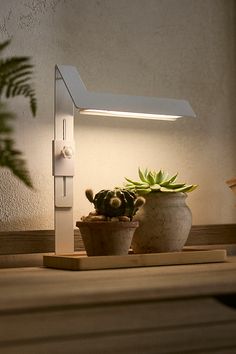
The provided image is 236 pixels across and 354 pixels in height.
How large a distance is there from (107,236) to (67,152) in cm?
27

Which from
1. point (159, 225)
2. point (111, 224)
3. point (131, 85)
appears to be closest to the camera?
point (111, 224)

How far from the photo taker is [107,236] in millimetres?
1440

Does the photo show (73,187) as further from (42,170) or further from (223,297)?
(223,297)

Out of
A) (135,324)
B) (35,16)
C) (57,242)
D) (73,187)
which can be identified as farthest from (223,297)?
(35,16)

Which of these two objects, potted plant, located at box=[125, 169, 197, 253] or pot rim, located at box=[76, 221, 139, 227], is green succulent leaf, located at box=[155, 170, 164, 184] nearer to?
potted plant, located at box=[125, 169, 197, 253]

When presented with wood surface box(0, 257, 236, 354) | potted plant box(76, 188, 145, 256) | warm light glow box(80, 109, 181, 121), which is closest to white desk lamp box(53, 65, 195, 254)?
warm light glow box(80, 109, 181, 121)

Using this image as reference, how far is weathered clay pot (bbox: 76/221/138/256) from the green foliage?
3 cm

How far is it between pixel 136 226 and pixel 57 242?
0.23 meters

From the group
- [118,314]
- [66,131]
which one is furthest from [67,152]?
[118,314]

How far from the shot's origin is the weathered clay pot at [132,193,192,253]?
154 centimetres

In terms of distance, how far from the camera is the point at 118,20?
182cm

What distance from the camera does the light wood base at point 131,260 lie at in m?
1.38

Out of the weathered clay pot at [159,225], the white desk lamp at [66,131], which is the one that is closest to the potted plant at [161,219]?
the weathered clay pot at [159,225]

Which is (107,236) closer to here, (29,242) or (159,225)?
(159,225)
